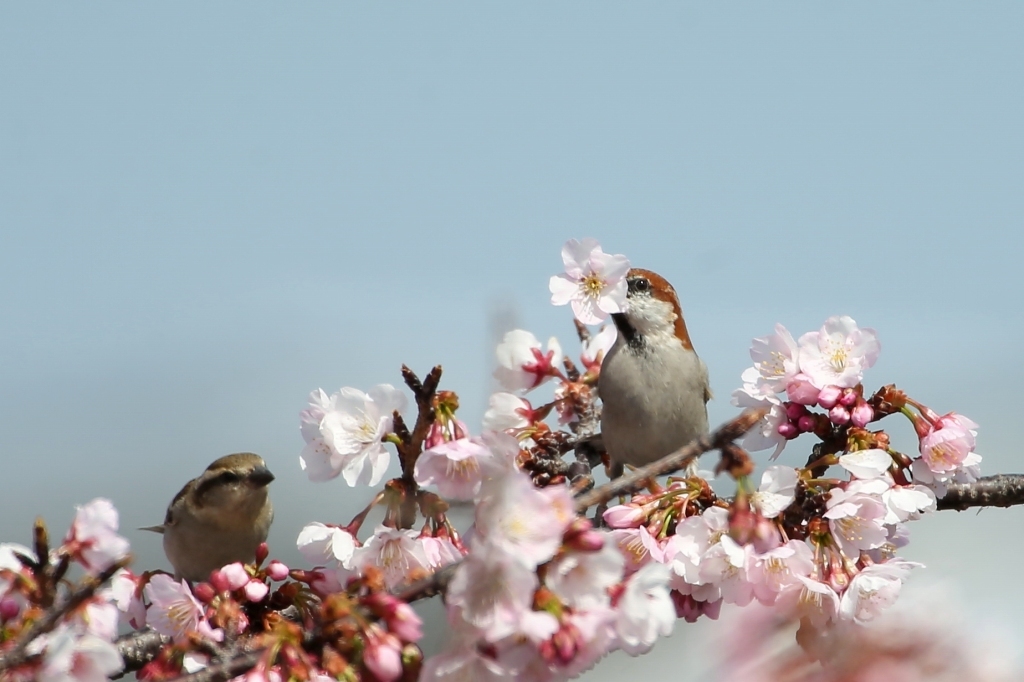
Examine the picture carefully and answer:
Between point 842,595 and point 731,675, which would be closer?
point 731,675

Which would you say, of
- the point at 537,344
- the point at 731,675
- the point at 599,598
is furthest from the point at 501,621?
the point at 537,344

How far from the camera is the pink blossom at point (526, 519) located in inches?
78.0

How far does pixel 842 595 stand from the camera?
3.11 metres

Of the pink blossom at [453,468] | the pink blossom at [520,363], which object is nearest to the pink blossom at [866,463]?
the pink blossom at [453,468]

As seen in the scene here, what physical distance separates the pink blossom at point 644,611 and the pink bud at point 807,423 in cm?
180

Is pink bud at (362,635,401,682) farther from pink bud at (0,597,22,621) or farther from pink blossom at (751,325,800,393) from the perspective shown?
pink blossom at (751,325,800,393)

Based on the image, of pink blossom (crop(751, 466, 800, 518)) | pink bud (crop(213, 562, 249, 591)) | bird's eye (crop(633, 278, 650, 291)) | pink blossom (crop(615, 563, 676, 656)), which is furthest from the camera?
bird's eye (crop(633, 278, 650, 291))

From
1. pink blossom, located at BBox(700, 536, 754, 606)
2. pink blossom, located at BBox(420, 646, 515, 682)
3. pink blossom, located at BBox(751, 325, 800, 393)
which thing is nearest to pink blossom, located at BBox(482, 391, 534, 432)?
pink blossom, located at BBox(751, 325, 800, 393)

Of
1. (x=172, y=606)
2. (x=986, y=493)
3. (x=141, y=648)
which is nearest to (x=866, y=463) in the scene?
(x=986, y=493)

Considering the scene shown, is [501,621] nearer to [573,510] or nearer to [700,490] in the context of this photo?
[573,510]

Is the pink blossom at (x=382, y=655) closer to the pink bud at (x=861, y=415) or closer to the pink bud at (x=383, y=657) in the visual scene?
the pink bud at (x=383, y=657)

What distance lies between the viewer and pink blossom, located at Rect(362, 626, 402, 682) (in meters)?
2.07

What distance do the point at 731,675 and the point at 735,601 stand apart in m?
1.68

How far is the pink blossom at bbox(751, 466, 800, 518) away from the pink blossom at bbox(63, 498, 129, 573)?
5.41 ft
